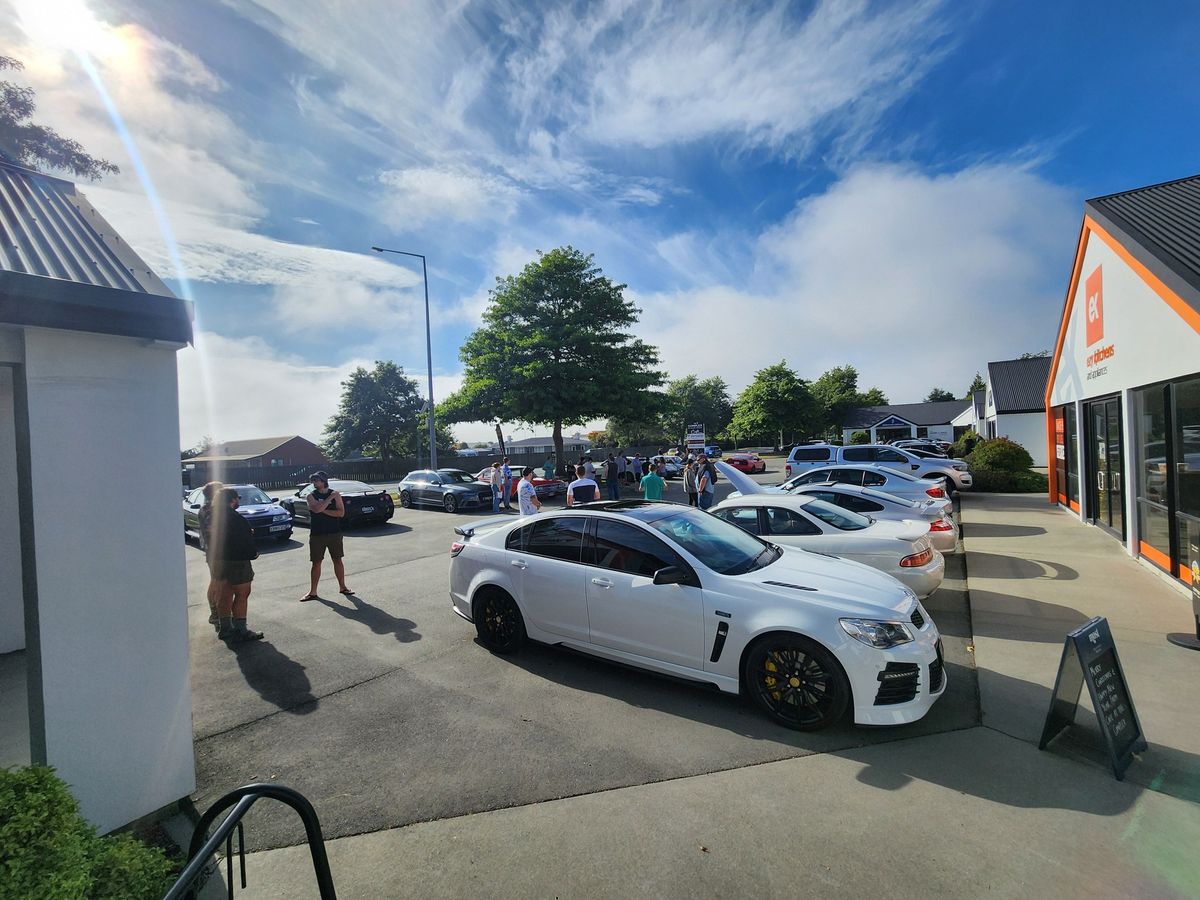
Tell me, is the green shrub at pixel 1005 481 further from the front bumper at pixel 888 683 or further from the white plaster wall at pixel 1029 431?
the front bumper at pixel 888 683

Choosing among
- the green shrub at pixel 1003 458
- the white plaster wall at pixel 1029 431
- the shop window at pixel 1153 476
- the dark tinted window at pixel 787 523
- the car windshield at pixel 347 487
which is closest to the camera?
the dark tinted window at pixel 787 523

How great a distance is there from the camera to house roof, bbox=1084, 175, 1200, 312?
6.85 meters

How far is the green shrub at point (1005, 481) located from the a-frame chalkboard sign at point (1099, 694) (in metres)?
18.2

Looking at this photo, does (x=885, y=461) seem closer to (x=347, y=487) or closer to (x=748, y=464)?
(x=748, y=464)

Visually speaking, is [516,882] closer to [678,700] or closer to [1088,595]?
[678,700]

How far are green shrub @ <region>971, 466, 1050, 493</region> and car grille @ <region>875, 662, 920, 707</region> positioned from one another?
18634 mm

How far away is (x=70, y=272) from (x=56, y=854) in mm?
2707

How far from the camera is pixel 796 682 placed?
4250mm

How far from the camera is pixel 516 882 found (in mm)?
2854

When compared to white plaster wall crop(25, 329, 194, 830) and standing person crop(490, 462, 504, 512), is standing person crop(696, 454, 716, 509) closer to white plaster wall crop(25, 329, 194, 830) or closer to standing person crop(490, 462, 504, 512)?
standing person crop(490, 462, 504, 512)

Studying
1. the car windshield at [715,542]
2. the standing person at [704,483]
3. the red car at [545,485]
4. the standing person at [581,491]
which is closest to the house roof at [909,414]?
the red car at [545,485]

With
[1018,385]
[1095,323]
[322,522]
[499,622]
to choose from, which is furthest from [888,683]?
[1018,385]

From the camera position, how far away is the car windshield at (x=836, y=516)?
24.7 feet

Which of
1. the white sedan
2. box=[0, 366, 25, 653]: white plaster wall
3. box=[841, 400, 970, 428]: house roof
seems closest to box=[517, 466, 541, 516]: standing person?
the white sedan
